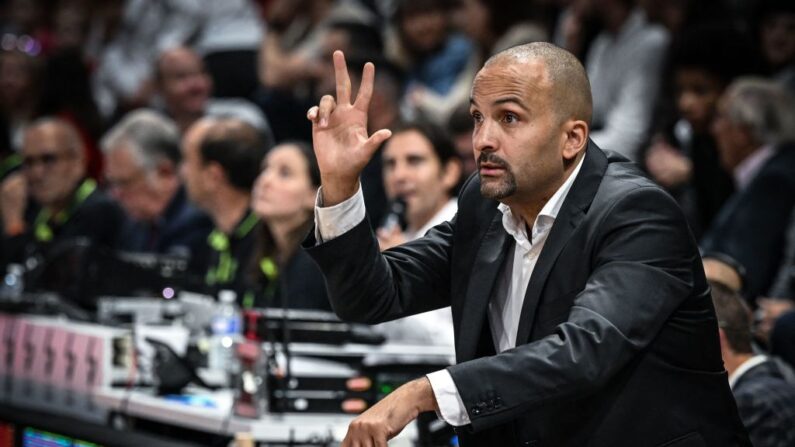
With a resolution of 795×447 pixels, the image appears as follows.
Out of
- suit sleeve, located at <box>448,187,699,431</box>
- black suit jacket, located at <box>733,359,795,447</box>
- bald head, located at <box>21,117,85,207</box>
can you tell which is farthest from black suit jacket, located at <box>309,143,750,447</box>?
bald head, located at <box>21,117,85,207</box>

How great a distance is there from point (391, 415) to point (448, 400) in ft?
0.43

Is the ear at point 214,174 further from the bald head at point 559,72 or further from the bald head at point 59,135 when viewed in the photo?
the bald head at point 559,72

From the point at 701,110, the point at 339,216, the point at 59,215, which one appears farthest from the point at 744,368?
the point at 59,215

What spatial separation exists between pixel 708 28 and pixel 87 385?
3.54m

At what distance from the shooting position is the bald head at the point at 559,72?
3092 mm


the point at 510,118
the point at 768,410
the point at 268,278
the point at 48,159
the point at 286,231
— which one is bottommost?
the point at 768,410

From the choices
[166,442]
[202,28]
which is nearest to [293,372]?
[166,442]

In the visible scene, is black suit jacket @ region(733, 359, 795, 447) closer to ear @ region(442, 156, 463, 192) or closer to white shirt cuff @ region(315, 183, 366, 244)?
white shirt cuff @ region(315, 183, 366, 244)

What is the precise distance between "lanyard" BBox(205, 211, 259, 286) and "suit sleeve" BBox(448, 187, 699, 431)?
392 cm

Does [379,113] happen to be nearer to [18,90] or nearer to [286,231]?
[286,231]

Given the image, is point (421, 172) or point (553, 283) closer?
point (553, 283)

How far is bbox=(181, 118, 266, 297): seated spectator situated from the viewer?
22.6 feet

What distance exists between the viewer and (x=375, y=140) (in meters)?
3.05

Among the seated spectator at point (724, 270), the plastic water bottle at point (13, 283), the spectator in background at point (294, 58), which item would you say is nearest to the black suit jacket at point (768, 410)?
the seated spectator at point (724, 270)
